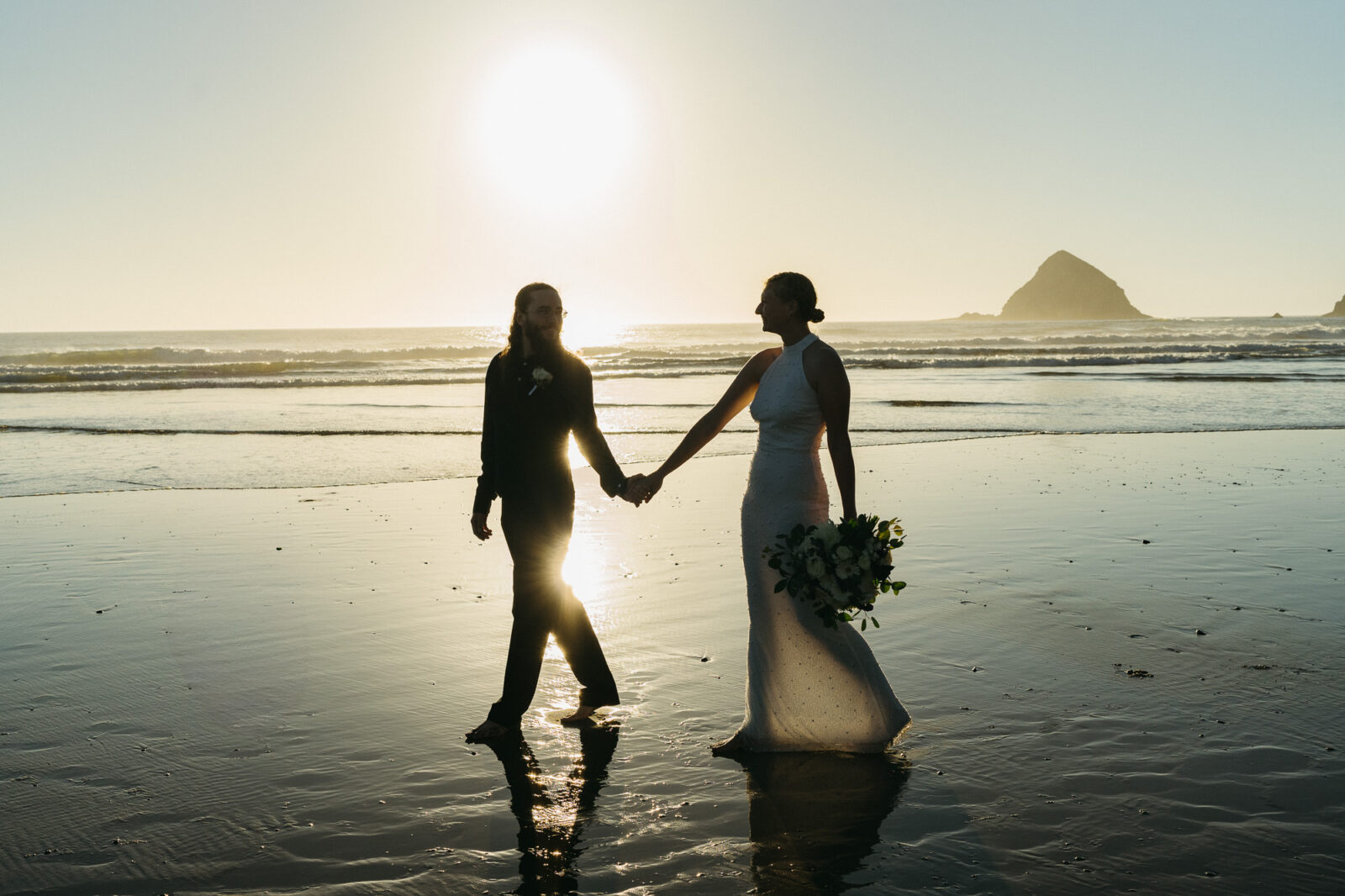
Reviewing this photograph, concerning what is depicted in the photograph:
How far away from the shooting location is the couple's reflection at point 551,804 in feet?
11.2

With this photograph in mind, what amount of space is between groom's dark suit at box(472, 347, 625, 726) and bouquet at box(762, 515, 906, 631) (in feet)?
3.65

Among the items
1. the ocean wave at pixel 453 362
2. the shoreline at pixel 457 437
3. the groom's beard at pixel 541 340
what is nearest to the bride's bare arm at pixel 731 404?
the groom's beard at pixel 541 340

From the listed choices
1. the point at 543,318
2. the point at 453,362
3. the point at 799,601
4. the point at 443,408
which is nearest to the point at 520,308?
the point at 543,318

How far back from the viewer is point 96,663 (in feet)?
18.9

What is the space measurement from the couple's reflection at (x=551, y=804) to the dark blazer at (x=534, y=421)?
3.68 feet

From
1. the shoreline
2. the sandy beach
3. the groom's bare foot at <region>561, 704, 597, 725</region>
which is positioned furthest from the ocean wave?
the groom's bare foot at <region>561, 704, 597, 725</region>

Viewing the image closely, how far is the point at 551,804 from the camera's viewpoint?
4008mm

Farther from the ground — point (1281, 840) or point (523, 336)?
point (523, 336)

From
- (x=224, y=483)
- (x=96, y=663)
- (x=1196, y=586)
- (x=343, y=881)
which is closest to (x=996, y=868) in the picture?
(x=343, y=881)

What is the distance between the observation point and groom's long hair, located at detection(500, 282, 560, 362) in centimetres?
482

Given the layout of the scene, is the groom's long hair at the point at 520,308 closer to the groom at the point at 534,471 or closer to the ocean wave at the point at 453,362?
the groom at the point at 534,471

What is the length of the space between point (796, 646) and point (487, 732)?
57.5 inches

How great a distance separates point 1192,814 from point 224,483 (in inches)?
481

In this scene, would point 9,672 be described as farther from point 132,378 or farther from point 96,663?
point 132,378
